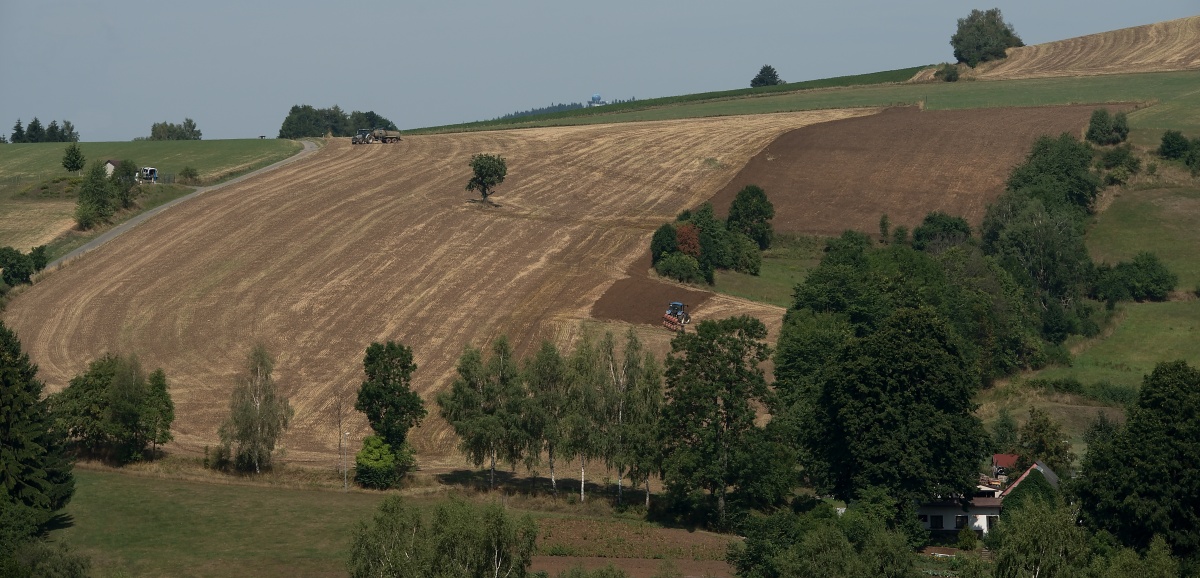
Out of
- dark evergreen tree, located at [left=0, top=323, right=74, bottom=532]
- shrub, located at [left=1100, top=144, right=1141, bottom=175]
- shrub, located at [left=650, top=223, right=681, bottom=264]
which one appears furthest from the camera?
shrub, located at [left=1100, top=144, right=1141, bottom=175]

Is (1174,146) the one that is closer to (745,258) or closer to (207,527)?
(745,258)

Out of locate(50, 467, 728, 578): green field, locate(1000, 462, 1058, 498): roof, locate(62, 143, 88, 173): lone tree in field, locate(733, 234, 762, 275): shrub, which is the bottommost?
locate(1000, 462, 1058, 498): roof

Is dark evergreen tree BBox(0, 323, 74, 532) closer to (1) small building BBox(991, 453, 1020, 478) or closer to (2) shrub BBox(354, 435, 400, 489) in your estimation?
(2) shrub BBox(354, 435, 400, 489)

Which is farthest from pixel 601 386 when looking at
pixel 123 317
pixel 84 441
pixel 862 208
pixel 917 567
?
pixel 862 208

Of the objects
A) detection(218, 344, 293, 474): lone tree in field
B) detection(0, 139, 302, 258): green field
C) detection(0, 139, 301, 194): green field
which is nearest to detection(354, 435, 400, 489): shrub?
detection(218, 344, 293, 474): lone tree in field

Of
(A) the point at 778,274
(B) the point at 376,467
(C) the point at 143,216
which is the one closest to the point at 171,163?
(C) the point at 143,216

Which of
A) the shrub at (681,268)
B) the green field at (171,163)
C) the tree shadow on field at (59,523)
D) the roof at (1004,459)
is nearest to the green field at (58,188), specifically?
the green field at (171,163)
